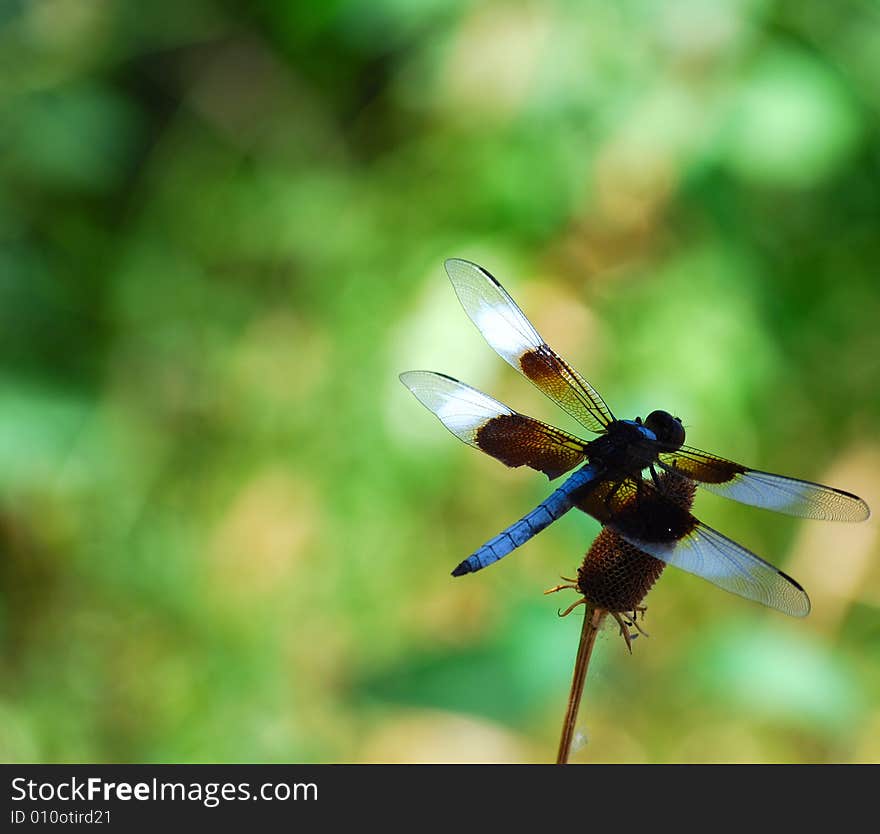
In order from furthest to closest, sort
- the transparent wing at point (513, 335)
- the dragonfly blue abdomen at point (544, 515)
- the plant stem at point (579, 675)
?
the transparent wing at point (513, 335), the dragonfly blue abdomen at point (544, 515), the plant stem at point (579, 675)

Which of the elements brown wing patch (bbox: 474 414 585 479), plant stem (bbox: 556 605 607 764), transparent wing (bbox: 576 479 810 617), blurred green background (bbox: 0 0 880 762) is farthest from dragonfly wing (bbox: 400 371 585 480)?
blurred green background (bbox: 0 0 880 762)

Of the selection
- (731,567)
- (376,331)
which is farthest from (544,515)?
(376,331)

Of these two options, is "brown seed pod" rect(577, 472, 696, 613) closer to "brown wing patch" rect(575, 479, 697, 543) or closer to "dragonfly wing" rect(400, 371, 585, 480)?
"brown wing patch" rect(575, 479, 697, 543)

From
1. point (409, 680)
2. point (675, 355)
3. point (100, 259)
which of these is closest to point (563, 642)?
point (409, 680)

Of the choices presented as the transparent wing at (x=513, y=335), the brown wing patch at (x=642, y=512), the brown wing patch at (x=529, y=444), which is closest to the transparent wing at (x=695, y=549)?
the brown wing patch at (x=642, y=512)

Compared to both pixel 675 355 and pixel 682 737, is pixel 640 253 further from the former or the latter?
pixel 682 737

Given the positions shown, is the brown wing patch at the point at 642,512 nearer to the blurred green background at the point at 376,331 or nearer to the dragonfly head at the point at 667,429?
the dragonfly head at the point at 667,429
